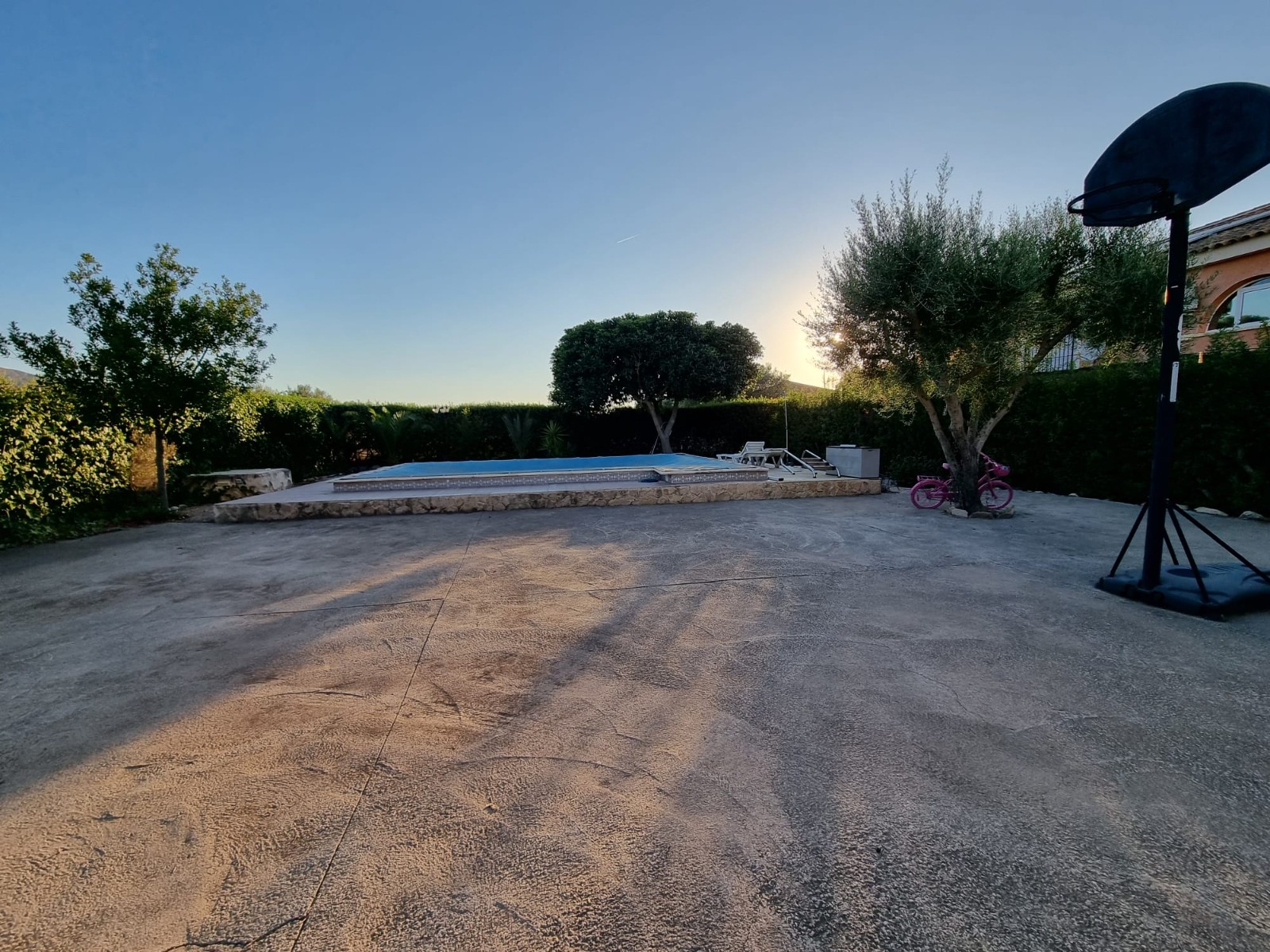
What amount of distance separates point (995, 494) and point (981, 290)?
10.2ft

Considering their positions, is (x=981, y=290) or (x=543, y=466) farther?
(x=543, y=466)

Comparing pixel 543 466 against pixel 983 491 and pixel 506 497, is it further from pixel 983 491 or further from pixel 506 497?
pixel 983 491

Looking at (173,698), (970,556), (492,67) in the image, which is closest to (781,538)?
(970,556)

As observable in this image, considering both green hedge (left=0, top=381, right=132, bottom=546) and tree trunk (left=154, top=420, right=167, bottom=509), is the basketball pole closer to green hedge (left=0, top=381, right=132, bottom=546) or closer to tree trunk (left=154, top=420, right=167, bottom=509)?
green hedge (left=0, top=381, right=132, bottom=546)

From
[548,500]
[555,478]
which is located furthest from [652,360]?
[548,500]

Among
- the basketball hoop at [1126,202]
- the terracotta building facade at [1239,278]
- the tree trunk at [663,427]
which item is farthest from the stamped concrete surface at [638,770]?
the tree trunk at [663,427]

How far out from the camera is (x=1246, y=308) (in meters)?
12.4

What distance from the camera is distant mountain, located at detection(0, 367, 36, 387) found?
7.44 meters

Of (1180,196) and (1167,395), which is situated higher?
(1180,196)

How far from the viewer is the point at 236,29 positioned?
757 cm

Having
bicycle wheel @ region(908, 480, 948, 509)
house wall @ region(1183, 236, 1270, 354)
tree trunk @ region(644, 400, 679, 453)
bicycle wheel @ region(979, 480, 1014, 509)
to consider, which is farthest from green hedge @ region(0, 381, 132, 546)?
house wall @ region(1183, 236, 1270, 354)

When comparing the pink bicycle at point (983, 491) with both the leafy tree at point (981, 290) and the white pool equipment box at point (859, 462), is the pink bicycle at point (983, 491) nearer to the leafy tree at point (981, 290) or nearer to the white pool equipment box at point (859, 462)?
the leafy tree at point (981, 290)

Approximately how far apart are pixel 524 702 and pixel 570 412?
1819cm

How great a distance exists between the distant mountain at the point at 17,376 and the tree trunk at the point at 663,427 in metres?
15.1
